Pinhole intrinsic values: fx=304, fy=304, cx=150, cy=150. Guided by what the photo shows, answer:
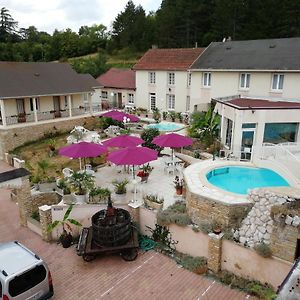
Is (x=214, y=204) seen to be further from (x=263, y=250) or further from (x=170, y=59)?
(x=170, y=59)

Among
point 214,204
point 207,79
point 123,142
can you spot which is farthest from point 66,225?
point 207,79

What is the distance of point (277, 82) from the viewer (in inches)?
1048

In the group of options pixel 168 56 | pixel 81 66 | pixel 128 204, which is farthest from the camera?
pixel 81 66

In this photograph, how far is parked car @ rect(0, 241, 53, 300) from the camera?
942 cm

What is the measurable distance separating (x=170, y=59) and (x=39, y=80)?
1573 cm

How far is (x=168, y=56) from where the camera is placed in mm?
38000

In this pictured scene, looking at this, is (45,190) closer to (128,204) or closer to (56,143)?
(128,204)

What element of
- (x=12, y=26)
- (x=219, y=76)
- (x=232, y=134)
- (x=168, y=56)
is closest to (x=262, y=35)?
(x=168, y=56)

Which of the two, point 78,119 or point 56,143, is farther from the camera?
point 78,119

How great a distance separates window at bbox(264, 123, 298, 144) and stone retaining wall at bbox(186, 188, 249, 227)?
1035 cm

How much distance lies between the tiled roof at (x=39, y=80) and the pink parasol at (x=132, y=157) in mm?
16127

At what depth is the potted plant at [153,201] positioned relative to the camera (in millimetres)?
13858

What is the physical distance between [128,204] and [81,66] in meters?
46.3

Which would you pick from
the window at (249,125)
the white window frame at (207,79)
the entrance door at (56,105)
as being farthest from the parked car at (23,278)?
the white window frame at (207,79)
